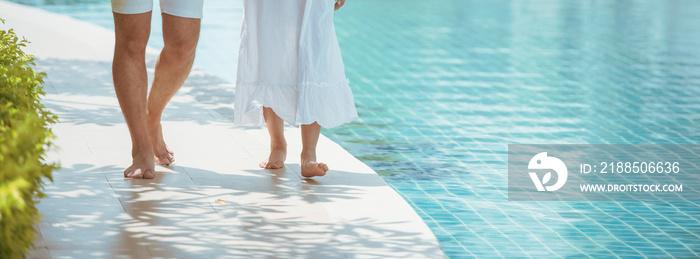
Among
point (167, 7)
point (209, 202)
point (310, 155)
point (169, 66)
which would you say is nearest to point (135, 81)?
point (169, 66)

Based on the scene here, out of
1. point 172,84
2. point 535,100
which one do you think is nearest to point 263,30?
point 172,84

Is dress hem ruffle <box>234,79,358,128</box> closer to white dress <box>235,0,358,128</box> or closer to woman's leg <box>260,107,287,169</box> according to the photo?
white dress <box>235,0,358,128</box>

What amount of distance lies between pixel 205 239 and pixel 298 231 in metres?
0.40

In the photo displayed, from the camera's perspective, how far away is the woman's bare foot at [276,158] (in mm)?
4914

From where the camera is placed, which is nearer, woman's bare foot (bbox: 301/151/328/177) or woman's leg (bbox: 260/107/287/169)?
woman's bare foot (bbox: 301/151/328/177)

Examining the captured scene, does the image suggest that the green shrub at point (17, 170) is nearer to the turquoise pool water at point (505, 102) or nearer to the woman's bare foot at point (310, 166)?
the woman's bare foot at point (310, 166)

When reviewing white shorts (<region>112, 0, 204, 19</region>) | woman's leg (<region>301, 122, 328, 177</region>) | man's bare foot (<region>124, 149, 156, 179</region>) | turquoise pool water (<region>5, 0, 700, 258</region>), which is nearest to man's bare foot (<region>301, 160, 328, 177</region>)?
woman's leg (<region>301, 122, 328, 177</region>)

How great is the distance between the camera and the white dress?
4.58m

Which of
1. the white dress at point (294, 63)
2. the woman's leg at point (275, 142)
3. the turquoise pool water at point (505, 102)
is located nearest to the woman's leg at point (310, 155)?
the white dress at point (294, 63)

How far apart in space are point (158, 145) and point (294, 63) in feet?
2.94

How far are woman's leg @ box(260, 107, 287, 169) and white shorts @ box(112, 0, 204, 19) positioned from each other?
0.71 metres

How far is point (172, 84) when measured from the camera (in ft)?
16.0

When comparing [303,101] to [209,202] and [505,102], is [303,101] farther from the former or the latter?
[505,102]

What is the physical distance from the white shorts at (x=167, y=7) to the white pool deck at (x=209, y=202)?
0.84 metres
